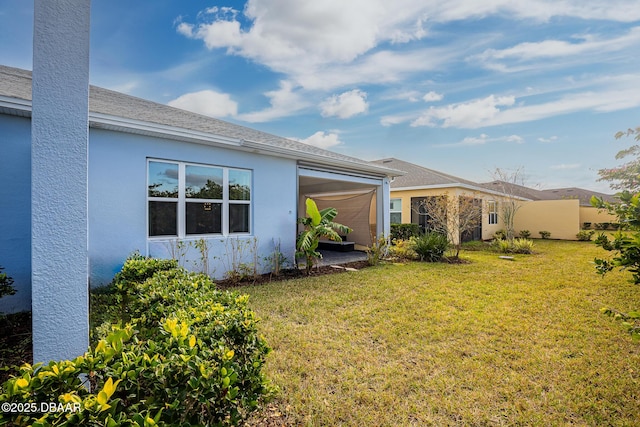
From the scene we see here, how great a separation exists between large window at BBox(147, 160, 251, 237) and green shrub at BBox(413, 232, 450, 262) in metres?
6.73

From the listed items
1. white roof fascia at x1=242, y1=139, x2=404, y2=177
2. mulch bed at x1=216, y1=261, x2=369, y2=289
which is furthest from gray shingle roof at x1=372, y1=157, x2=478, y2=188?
mulch bed at x1=216, y1=261, x2=369, y2=289

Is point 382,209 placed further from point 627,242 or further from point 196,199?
point 627,242

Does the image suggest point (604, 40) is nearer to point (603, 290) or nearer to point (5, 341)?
point (603, 290)

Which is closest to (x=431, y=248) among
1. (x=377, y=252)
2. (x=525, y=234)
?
(x=377, y=252)

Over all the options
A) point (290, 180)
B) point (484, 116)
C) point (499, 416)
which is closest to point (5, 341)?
point (499, 416)

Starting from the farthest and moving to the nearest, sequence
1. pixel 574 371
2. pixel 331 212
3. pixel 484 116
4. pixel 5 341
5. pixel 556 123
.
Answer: pixel 484 116 < pixel 556 123 < pixel 331 212 < pixel 5 341 < pixel 574 371

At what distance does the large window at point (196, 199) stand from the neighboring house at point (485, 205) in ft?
31.9

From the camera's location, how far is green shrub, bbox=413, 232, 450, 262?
37.4ft

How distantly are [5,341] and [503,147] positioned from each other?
19065 millimetres

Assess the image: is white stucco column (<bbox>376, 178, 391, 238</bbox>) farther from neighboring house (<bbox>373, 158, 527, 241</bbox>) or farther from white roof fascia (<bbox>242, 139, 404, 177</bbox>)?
neighboring house (<bbox>373, 158, 527, 241</bbox>)

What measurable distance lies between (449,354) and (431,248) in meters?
7.93

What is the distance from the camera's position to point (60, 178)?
1.97 metres

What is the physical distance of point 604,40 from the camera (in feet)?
20.2

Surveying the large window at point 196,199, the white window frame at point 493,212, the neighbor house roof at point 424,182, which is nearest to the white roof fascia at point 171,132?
→ the large window at point 196,199
